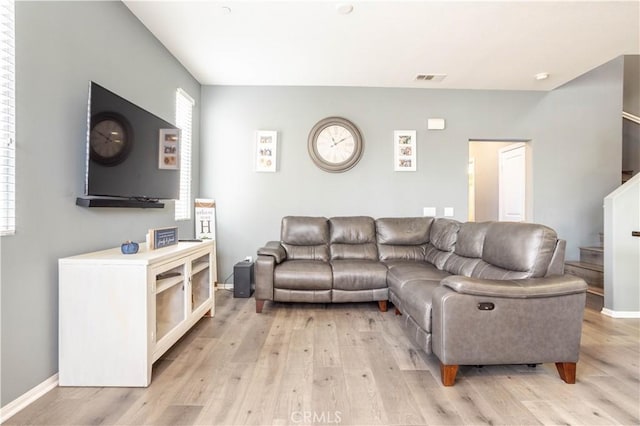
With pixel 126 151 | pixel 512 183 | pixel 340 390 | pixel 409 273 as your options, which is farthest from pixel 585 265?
pixel 126 151

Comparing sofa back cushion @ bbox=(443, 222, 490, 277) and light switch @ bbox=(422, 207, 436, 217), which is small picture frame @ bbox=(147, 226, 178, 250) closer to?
sofa back cushion @ bbox=(443, 222, 490, 277)

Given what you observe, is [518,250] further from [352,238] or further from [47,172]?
[47,172]

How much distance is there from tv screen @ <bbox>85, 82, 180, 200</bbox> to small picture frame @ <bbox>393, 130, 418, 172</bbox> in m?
2.72

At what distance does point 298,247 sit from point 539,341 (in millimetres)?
2423

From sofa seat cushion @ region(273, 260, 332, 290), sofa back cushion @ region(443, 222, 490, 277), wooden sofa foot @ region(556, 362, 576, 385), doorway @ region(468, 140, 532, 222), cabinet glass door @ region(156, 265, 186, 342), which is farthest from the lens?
doorway @ region(468, 140, 532, 222)

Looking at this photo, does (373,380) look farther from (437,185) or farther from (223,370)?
(437,185)

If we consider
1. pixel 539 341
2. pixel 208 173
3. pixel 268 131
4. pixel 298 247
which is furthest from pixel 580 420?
pixel 208 173

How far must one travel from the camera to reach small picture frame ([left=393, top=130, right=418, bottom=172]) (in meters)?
3.96

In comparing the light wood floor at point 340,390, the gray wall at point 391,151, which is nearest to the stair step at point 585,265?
the gray wall at point 391,151

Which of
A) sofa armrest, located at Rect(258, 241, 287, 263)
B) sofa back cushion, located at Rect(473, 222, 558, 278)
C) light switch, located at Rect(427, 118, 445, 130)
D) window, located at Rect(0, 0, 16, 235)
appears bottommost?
sofa armrest, located at Rect(258, 241, 287, 263)

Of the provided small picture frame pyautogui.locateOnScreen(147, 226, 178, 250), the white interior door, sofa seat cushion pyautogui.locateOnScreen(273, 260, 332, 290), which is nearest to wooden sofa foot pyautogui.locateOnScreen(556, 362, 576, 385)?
sofa seat cushion pyautogui.locateOnScreen(273, 260, 332, 290)

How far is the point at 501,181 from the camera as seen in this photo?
4977mm

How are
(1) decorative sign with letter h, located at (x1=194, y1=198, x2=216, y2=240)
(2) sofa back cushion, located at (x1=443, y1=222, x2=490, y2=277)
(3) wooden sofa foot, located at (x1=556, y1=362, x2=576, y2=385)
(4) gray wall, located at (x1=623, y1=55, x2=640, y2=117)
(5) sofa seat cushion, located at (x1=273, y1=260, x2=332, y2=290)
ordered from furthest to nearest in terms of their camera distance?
(4) gray wall, located at (x1=623, y1=55, x2=640, y2=117), (1) decorative sign with letter h, located at (x1=194, y1=198, x2=216, y2=240), (5) sofa seat cushion, located at (x1=273, y1=260, x2=332, y2=290), (2) sofa back cushion, located at (x1=443, y1=222, x2=490, y2=277), (3) wooden sofa foot, located at (x1=556, y1=362, x2=576, y2=385)

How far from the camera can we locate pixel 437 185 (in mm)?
4000
